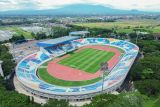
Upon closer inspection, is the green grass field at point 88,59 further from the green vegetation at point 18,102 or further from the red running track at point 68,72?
the green vegetation at point 18,102

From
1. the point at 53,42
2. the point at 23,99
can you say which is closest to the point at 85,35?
the point at 53,42

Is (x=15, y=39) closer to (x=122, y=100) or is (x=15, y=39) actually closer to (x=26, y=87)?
(x=26, y=87)

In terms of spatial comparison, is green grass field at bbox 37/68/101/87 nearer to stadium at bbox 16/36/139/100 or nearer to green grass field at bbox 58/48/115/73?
stadium at bbox 16/36/139/100

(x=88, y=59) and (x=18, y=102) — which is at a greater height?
(x=18, y=102)

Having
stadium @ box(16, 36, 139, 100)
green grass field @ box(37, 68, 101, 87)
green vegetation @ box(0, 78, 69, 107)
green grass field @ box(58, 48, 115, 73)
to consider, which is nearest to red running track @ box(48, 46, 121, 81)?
stadium @ box(16, 36, 139, 100)

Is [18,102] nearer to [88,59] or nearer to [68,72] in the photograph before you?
[68,72]

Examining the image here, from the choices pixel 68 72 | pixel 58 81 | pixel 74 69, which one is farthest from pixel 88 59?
pixel 58 81

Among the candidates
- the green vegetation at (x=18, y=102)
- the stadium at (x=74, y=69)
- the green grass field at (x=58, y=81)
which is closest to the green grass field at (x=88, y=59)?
the stadium at (x=74, y=69)
